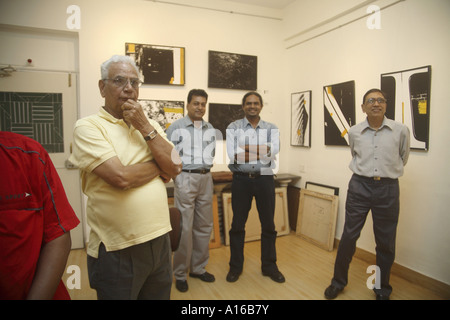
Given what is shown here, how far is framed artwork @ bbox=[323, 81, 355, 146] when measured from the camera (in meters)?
3.40

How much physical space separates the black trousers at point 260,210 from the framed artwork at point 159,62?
1844 mm

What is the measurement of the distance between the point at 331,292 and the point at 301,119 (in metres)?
2.58

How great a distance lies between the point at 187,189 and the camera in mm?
2758

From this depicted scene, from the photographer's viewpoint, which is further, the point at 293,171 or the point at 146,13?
the point at 293,171

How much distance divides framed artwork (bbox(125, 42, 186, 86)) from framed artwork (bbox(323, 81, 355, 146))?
2075 mm

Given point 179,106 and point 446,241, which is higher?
point 179,106

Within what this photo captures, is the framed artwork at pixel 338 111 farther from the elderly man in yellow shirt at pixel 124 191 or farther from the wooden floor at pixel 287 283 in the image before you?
the elderly man in yellow shirt at pixel 124 191

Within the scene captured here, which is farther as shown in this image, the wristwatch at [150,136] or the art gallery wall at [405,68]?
the art gallery wall at [405,68]

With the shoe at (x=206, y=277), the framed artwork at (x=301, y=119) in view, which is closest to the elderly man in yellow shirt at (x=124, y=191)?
the shoe at (x=206, y=277)

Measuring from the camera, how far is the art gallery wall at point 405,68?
2510mm
